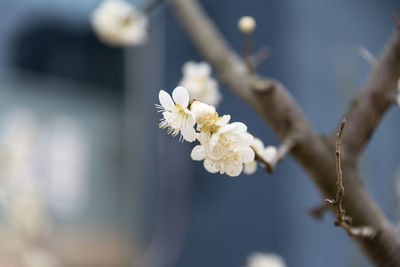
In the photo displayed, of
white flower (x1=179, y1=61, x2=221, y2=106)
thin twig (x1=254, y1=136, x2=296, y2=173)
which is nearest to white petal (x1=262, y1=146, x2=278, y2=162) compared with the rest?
thin twig (x1=254, y1=136, x2=296, y2=173)

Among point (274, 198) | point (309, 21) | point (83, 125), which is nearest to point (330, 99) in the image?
point (309, 21)

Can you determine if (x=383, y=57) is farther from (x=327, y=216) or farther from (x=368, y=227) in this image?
(x=327, y=216)

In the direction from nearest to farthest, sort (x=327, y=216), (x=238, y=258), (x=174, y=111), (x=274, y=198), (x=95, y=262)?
(x=174, y=111) < (x=327, y=216) < (x=274, y=198) < (x=238, y=258) < (x=95, y=262)

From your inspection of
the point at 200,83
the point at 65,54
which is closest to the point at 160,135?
the point at 65,54

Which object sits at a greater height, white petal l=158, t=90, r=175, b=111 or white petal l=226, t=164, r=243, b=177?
white petal l=158, t=90, r=175, b=111

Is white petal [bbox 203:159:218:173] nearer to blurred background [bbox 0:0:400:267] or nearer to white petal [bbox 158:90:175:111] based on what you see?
white petal [bbox 158:90:175:111]

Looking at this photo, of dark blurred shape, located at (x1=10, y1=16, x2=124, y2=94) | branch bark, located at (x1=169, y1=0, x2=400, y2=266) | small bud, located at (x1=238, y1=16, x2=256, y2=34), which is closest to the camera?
branch bark, located at (x1=169, y1=0, x2=400, y2=266)
